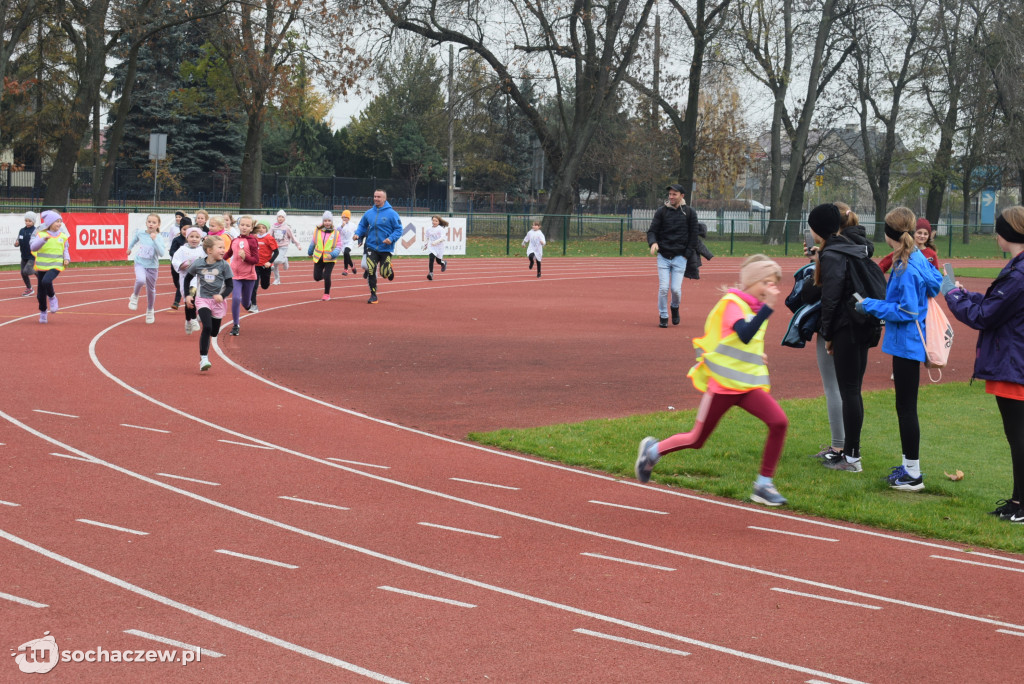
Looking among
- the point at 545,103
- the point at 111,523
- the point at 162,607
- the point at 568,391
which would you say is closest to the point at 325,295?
the point at 568,391

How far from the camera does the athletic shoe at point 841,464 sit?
26.9 feet

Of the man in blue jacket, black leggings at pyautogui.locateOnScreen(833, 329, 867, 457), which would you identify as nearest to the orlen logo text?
the man in blue jacket

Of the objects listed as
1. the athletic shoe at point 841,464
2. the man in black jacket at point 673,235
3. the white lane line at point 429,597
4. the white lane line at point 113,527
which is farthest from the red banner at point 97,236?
the white lane line at point 429,597

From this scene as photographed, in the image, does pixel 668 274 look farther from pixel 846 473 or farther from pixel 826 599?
pixel 826 599

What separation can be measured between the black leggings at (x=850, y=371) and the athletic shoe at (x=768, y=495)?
3.71 feet

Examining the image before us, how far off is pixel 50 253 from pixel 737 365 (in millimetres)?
13085

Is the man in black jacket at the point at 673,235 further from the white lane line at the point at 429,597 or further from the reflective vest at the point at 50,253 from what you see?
the white lane line at the point at 429,597

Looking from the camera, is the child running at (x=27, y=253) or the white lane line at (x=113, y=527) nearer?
the white lane line at (x=113, y=527)

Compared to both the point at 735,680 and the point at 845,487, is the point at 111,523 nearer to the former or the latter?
the point at 735,680

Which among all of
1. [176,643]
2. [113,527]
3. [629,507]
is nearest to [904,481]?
[629,507]

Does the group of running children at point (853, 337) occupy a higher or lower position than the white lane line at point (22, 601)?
higher

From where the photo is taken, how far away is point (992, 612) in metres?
5.37

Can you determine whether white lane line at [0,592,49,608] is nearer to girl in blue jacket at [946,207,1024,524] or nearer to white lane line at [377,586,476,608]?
white lane line at [377,586,476,608]

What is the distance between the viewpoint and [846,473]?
26.6 ft
